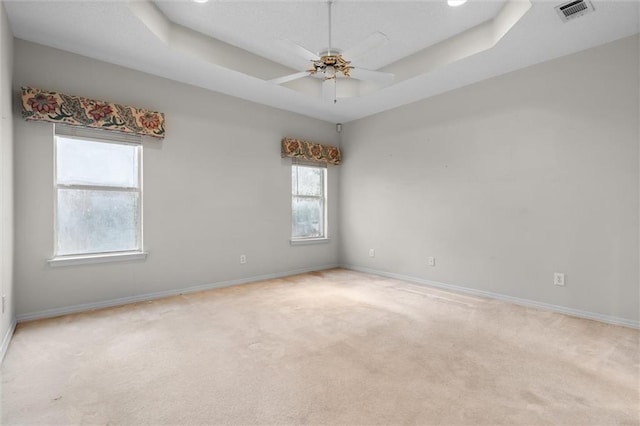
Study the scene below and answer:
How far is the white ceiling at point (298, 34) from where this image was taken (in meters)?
2.72

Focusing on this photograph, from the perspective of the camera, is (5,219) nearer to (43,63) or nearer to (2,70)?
(2,70)

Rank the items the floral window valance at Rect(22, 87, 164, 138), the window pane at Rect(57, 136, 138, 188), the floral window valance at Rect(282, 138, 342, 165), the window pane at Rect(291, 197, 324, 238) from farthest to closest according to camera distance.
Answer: the window pane at Rect(291, 197, 324, 238) < the floral window valance at Rect(282, 138, 342, 165) < the window pane at Rect(57, 136, 138, 188) < the floral window valance at Rect(22, 87, 164, 138)

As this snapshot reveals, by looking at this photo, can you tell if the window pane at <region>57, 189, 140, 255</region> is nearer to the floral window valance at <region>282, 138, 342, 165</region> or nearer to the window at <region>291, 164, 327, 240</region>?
the floral window valance at <region>282, 138, 342, 165</region>

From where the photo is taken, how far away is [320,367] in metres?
2.18

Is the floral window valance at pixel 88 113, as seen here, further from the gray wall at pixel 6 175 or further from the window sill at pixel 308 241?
the window sill at pixel 308 241

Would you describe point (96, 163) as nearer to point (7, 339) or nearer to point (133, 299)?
point (133, 299)

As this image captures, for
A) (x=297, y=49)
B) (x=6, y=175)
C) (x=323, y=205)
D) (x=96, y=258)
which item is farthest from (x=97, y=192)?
(x=323, y=205)

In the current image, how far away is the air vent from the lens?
252 centimetres

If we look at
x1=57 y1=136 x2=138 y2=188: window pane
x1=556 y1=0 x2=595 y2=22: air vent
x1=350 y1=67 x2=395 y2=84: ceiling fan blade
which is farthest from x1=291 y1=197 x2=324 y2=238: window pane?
x1=556 y1=0 x2=595 y2=22: air vent

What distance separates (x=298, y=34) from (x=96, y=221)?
2.95m

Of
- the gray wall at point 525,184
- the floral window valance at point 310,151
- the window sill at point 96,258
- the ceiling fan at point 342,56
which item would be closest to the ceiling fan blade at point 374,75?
the ceiling fan at point 342,56

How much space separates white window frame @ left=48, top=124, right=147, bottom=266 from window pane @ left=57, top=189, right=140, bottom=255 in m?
0.04

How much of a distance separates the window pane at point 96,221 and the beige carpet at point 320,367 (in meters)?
0.72

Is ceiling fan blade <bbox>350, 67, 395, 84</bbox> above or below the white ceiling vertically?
below
